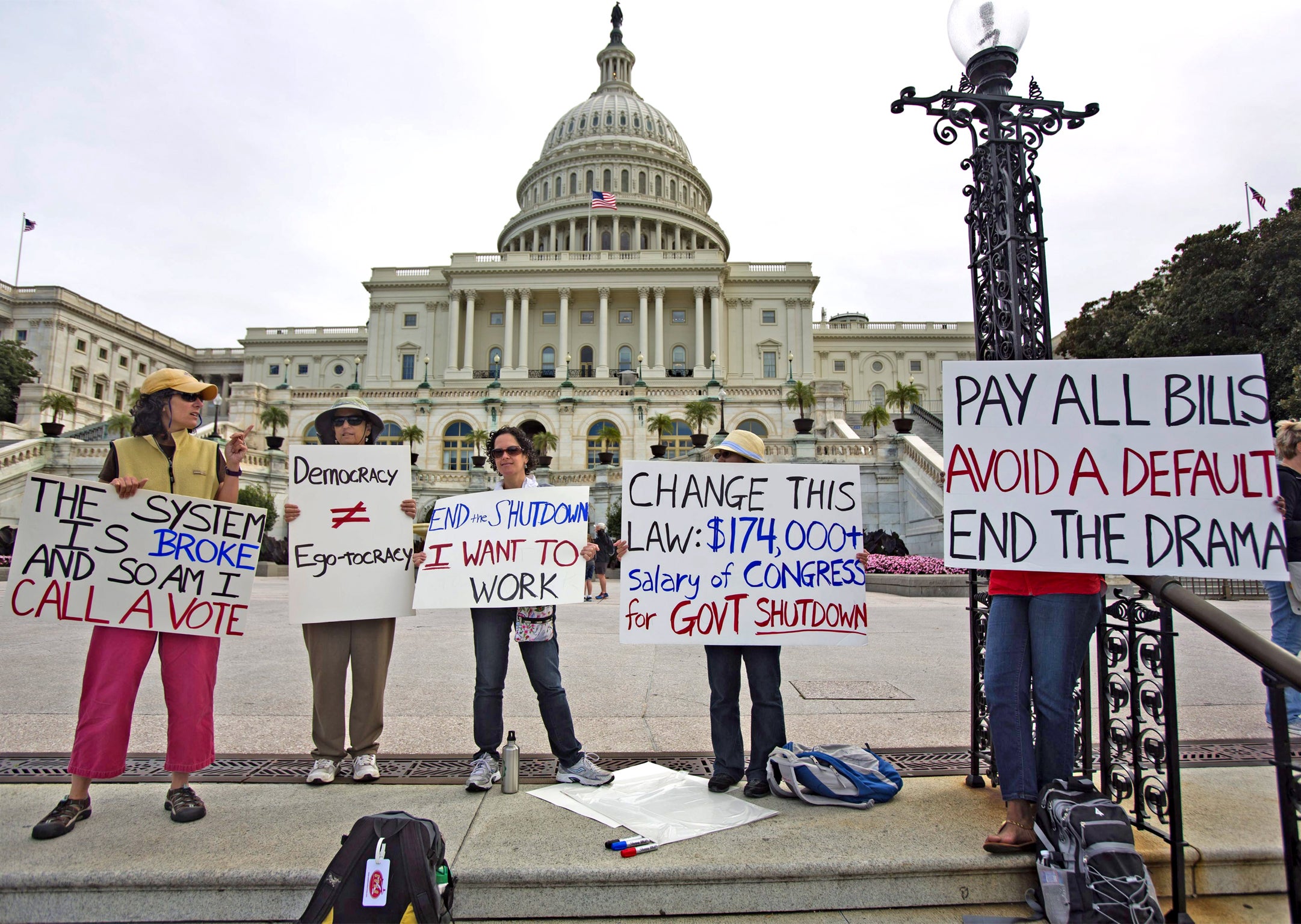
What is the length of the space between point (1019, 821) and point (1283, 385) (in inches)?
1441

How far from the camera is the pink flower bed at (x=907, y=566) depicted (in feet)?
69.4

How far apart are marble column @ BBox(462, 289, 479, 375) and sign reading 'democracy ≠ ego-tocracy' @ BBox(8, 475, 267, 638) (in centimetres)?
6745

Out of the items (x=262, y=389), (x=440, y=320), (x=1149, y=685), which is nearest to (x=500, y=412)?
(x=262, y=389)

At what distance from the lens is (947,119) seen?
5.13 metres

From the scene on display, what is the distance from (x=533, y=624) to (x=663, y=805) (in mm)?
1249

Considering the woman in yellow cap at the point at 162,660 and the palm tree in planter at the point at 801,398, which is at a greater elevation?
the palm tree in planter at the point at 801,398

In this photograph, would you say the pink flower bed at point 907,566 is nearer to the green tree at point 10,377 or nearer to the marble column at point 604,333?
the marble column at point 604,333

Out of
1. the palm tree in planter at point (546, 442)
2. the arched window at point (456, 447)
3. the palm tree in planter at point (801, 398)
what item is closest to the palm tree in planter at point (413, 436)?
the arched window at point (456, 447)

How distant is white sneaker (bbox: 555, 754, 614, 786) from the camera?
14.9 feet

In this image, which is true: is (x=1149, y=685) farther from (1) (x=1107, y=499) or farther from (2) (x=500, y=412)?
(2) (x=500, y=412)

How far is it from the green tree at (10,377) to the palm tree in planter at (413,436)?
2963 cm

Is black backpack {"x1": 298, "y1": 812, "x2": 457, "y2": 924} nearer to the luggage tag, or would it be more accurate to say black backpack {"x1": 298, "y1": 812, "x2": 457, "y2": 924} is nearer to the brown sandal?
the luggage tag

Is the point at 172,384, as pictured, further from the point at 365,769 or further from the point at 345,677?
the point at 365,769

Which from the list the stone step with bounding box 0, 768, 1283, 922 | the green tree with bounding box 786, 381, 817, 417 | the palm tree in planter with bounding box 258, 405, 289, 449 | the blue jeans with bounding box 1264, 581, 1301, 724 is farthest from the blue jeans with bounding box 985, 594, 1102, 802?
the palm tree in planter with bounding box 258, 405, 289, 449
